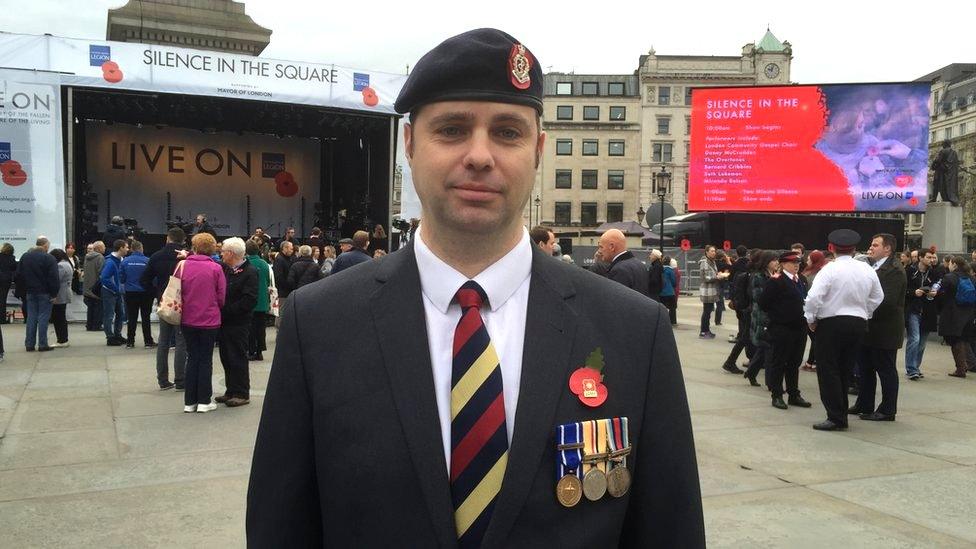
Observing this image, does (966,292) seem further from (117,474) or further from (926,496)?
(117,474)

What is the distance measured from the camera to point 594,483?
152 centimetres

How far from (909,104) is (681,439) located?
101ft

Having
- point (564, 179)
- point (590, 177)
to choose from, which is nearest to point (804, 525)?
point (564, 179)

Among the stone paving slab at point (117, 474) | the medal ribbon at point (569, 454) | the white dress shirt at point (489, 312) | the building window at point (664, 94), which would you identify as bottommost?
the stone paving slab at point (117, 474)

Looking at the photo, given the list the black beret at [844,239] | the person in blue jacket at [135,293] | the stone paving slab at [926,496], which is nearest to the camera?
the stone paving slab at [926,496]

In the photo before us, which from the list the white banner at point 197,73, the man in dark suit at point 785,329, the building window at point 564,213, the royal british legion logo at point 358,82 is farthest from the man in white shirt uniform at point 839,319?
the building window at point 564,213

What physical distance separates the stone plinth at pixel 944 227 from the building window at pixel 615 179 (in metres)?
47.1

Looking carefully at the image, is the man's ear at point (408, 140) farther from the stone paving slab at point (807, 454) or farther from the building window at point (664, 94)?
the building window at point (664, 94)

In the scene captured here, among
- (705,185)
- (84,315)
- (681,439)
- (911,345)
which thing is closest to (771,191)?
(705,185)

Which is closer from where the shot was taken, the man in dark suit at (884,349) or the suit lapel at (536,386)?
the suit lapel at (536,386)

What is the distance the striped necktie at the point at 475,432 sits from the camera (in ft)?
4.89

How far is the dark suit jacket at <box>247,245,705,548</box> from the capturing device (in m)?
1.48

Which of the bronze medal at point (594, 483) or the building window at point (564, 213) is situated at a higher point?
the building window at point (564, 213)

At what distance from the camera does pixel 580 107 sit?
2896 inches
